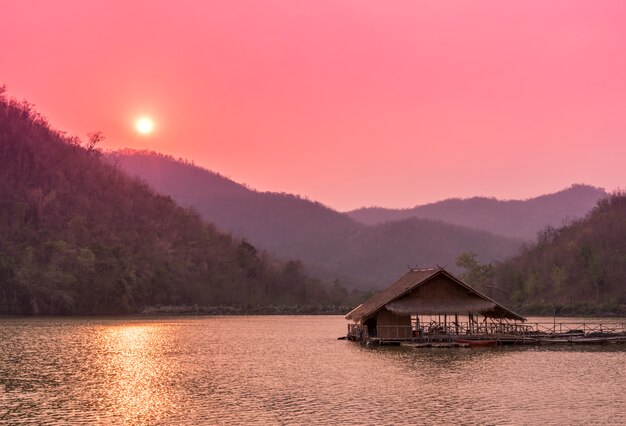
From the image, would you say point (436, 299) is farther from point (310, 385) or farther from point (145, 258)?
point (145, 258)

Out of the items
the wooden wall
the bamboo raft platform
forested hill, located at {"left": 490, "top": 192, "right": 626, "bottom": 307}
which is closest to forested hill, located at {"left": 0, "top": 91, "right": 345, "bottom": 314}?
forested hill, located at {"left": 490, "top": 192, "right": 626, "bottom": 307}

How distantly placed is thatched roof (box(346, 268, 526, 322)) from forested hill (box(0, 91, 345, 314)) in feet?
281

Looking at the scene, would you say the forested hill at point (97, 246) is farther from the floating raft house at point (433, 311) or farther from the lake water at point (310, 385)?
the floating raft house at point (433, 311)

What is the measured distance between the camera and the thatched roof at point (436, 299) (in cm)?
5931

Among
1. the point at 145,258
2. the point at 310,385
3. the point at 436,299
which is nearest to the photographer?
the point at 310,385

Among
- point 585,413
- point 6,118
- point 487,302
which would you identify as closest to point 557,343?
point 487,302

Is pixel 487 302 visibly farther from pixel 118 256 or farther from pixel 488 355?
pixel 118 256

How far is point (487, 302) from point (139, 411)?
119ft

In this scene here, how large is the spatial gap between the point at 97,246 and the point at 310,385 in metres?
115

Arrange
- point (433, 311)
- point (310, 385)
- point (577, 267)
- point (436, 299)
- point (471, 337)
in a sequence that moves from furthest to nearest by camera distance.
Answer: point (577, 267)
point (471, 337)
point (436, 299)
point (433, 311)
point (310, 385)

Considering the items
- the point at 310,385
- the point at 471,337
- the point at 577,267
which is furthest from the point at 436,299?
the point at 577,267

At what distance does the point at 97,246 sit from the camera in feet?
480

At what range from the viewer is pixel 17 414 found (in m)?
29.8

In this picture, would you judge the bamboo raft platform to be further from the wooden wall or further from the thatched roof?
the thatched roof
